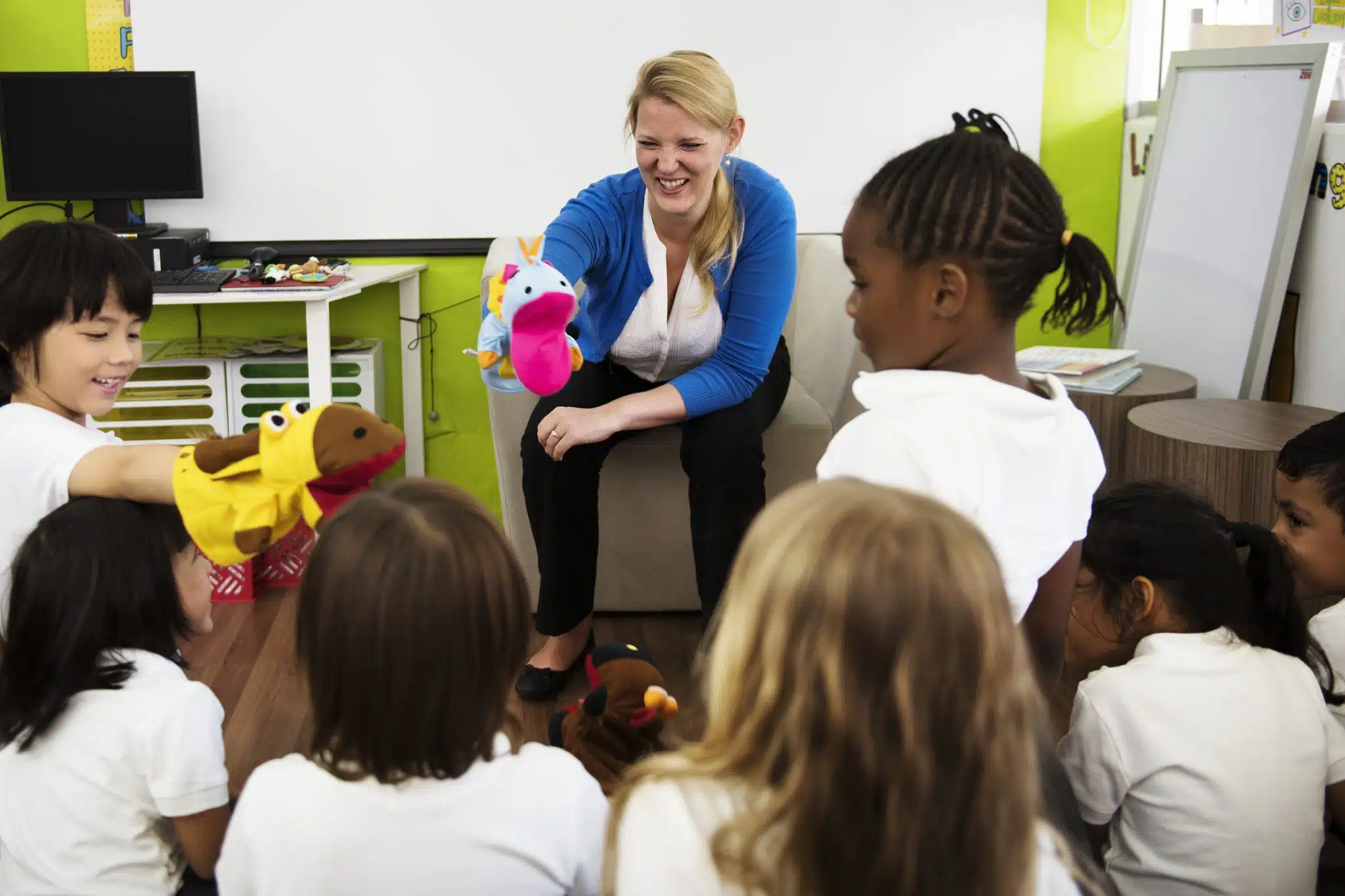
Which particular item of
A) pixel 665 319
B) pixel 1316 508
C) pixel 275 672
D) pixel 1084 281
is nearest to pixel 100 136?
pixel 275 672

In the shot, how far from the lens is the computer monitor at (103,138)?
2750mm

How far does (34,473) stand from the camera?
1.30 m

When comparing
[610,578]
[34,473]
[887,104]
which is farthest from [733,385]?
[887,104]

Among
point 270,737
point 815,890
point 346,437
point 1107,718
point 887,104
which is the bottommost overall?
point 270,737

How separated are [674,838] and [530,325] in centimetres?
113

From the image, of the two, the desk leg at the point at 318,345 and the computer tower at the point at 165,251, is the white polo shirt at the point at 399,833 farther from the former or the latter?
the computer tower at the point at 165,251

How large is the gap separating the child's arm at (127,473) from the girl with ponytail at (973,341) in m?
0.63

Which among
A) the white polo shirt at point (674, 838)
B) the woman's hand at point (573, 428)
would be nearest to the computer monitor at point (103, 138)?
the woman's hand at point (573, 428)

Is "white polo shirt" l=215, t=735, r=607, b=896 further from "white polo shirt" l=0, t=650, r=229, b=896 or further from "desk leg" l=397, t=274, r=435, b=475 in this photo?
"desk leg" l=397, t=274, r=435, b=475

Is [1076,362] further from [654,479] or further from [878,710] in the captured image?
[878,710]

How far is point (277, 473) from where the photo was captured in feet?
3.59

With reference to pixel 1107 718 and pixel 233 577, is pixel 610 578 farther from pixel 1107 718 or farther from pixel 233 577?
pixel 1107 718

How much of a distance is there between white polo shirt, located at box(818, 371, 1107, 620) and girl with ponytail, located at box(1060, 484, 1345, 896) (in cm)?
18

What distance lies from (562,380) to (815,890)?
1.21m
